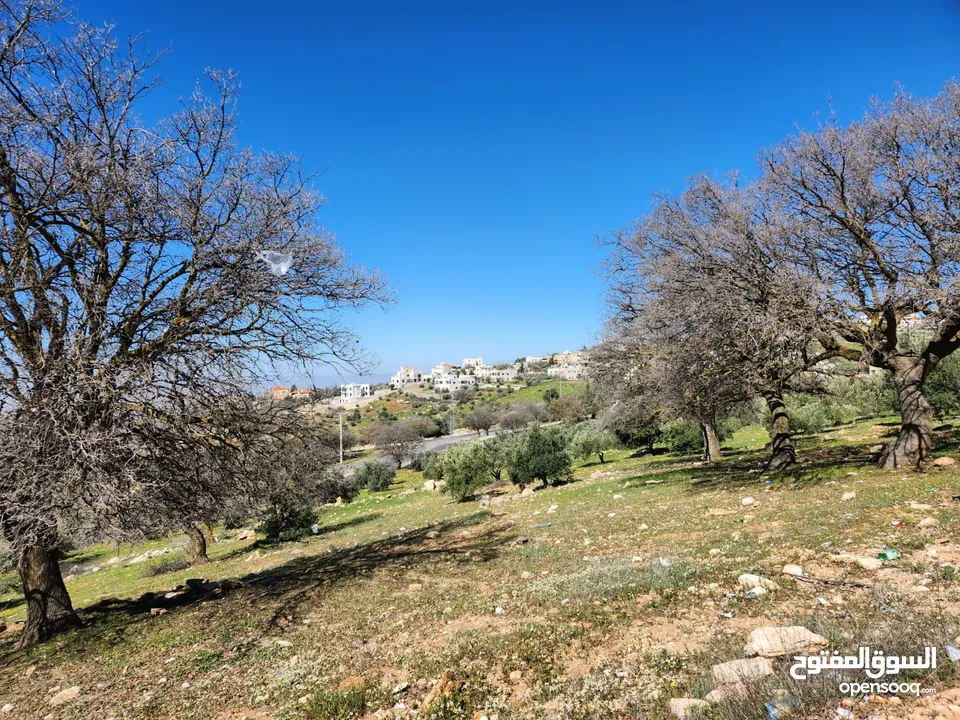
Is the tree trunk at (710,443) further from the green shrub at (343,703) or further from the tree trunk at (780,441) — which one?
the green shrub at (343,703)

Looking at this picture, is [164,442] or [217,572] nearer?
[164,442]

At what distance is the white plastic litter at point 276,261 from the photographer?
24.3 feet

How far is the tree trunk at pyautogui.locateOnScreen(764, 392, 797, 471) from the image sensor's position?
14375mm

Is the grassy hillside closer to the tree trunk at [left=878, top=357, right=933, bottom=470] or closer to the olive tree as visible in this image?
the tree trunk at [left=878, top=357, right=933, bottom=470]

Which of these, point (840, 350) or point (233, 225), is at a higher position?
point (233, 225)

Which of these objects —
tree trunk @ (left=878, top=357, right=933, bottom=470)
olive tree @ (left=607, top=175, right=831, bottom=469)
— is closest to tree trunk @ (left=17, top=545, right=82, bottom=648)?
olive tree @ (left=607, top=175, right=831, bottom=469)

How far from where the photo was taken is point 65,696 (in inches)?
208

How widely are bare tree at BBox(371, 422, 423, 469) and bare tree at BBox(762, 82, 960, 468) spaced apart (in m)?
58.0

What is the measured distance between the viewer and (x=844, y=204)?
1029cm

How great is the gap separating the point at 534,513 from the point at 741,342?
24.2ft

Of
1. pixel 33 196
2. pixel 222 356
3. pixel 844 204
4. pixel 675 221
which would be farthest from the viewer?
pixel 675 221

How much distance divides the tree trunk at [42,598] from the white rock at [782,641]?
9001 mm

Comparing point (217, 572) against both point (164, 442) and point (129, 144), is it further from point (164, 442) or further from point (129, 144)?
point (129, 144)

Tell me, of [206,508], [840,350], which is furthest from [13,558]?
[840,350]
